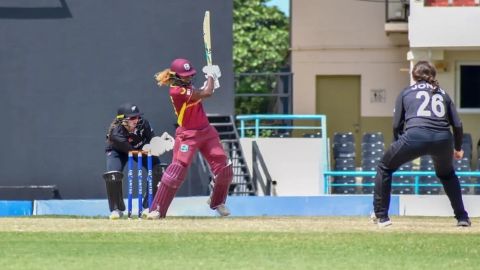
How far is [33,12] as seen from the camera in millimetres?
23750

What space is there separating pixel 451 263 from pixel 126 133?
245 inches

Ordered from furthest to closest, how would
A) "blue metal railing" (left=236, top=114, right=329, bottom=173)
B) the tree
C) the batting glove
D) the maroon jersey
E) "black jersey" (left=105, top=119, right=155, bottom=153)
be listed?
the tree → "blue metal railing" (left=236, top=114, right=329, bottom=173) → "black jersey" (left=105, top=119, right=155, bottom=153) → the batting glove → the maroon jersey

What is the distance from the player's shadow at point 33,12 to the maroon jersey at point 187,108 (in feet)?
31.6

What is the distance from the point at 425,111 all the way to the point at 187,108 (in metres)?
2.85

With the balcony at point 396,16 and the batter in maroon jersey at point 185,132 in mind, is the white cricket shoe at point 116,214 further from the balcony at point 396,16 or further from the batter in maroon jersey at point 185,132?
the balcony at point 396,16

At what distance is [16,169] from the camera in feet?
78.9

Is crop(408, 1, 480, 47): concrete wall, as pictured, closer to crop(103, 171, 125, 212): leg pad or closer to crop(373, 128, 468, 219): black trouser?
crop(103, 171, 125, 212): leg pad

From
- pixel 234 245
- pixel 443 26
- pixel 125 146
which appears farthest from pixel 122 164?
pixel 443 26

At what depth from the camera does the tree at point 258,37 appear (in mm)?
49844

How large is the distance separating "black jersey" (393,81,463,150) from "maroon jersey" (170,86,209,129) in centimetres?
246

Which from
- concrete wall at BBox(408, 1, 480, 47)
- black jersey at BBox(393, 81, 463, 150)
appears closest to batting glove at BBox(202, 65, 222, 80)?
black jersey at BBox(393, 81, 463, 150)

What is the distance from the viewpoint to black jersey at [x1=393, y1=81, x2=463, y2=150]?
13078 millimetres

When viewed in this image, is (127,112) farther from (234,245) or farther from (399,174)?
(399,174)

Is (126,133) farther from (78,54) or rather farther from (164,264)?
(78,54)
